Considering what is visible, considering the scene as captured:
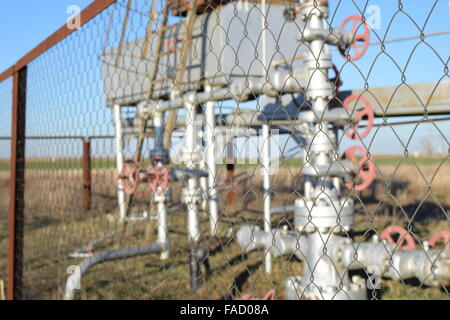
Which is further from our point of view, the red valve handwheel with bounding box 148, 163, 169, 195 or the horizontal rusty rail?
the red valve handwheel with bounding box 148, 163, 169, 195

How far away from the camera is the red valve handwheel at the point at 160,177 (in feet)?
13.2

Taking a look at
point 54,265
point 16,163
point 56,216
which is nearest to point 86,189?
point 56,216

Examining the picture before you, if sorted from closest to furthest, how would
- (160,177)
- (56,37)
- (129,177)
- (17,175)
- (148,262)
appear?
(56,37) < (17,175) < (129,177) < (160,177) < (148,262)

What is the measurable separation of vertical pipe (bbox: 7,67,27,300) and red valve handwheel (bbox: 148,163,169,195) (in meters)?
1.05

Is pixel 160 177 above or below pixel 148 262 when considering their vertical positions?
above

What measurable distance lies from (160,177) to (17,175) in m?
1.18

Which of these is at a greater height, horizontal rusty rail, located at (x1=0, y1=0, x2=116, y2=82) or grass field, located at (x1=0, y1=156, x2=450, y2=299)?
horizontal rusty rail, located at (x1=0, y1=0, x2=116, y2=82)

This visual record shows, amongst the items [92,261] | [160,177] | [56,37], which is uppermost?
[56,37]

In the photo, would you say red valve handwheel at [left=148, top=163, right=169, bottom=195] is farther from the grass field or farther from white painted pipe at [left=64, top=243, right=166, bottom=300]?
white painted pipe at [left=64, top=243, right=166, bottom=300]

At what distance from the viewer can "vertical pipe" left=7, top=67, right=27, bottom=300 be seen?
355 centimetres

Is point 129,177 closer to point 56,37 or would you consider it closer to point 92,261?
point 92,261

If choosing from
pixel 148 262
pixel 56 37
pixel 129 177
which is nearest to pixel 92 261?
pixel 129 177

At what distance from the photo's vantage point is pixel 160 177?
421 centimetres

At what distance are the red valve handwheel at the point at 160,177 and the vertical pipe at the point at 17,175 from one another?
105 centimetres
